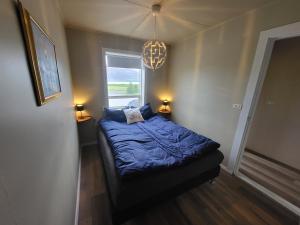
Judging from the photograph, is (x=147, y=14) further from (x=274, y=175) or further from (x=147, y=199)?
(x=274, y=175)

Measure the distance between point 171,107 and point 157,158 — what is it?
7.99ft

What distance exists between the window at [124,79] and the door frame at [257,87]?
2.37m

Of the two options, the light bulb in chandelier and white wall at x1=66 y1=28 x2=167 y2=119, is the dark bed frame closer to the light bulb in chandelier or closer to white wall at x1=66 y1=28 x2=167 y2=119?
the light bulb in chandelier

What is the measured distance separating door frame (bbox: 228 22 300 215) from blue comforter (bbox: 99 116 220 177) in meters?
0.58

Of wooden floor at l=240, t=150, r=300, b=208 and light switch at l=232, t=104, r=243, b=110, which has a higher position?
light switch at l=232, t=104, r=243, b=110

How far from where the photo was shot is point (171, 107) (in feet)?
12.9

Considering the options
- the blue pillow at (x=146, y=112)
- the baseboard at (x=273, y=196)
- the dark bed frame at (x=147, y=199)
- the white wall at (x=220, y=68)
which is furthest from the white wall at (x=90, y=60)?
the baseboard at (x=273, y=196)

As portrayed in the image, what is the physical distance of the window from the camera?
10.4 ft

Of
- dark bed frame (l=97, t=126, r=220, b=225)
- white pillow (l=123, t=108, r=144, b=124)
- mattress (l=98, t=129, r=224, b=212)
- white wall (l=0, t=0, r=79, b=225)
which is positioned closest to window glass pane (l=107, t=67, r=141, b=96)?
white pillow (l=123, t=108, r=144, b=124)

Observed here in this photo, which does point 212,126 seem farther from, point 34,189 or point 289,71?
point 34,189

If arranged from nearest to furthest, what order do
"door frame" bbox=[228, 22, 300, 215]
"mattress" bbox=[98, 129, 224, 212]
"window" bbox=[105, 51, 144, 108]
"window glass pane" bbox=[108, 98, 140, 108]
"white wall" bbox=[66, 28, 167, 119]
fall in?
"mattress" bbox=[98, 129, 224, 212]
"door frame" bbox=[228, 22, 300, 215]
"white wall" bbox=[66, 28, 167, 119]
"window" bbox=[105, 51, 144, 108]
"window glass pane" bbox=[108, 98, 140, 108]

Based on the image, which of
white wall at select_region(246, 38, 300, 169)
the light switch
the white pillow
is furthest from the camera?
the white pillow

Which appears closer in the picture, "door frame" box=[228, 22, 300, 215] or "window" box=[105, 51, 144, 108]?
"door frame" box=[228, 22, 300, 215]

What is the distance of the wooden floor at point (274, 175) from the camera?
1882 millimetres
